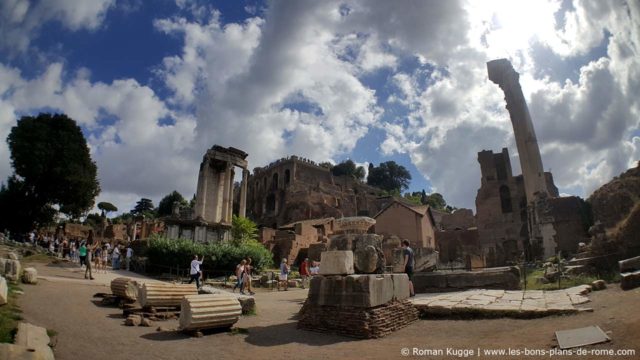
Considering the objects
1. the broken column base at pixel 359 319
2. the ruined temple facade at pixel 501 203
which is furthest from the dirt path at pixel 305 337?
the ruined temple facade at pixel 501 203

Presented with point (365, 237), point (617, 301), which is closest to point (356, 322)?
point (365, 237)

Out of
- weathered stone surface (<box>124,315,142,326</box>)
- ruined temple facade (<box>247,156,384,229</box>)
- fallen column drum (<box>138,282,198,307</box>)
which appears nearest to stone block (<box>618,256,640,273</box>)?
fallen column drum (<box>138,282,198,307</box>)

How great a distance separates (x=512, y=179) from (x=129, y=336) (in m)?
46.9

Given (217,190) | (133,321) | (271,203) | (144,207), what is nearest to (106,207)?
(144,207)

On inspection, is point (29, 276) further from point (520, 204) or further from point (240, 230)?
point (520, 204)

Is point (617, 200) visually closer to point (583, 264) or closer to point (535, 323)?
point (583, 264)

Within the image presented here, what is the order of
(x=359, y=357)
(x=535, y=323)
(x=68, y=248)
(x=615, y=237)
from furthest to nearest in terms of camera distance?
(x=68, y=248)
(x=615, y=237)
(x=535, y=323)
(x=359, y=357)

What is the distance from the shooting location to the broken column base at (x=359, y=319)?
23.1 feet

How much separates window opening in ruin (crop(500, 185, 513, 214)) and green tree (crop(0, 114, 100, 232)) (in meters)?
44.7

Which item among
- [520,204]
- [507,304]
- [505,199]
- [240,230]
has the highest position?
[505,199]

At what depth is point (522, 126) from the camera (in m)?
30.6

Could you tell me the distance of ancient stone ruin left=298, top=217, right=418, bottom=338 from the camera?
7.17 m

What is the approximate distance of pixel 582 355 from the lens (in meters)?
4.69

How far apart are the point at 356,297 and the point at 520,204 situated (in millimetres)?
42896
